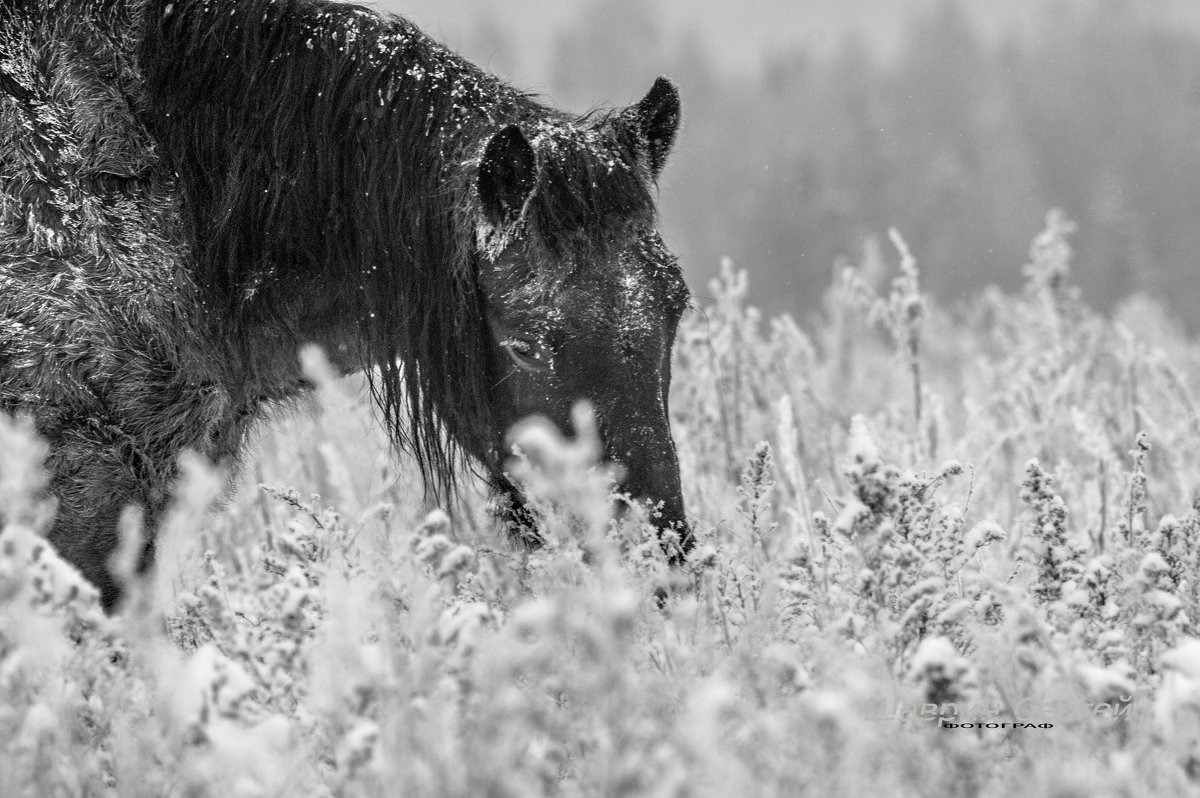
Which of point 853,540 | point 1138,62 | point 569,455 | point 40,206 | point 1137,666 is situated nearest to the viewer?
point 569,455

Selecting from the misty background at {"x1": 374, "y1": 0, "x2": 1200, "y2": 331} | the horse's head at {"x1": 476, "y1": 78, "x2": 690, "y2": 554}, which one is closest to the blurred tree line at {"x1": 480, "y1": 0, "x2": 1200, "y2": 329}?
the misty background at {"x1": 374, "y1": 0, "x2": 1200, "y2": 331}

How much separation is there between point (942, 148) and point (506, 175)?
43.2 m

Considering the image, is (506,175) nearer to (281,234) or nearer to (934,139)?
(281,234)

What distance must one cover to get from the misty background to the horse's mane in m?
21.4

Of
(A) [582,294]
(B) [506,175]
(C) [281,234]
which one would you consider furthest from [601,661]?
(C) [281,234]

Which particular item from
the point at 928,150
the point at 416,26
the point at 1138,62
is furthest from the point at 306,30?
the point at 1138,62

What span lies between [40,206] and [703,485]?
8.05 ft

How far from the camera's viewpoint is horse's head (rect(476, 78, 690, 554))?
2584 millimetres

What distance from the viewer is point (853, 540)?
210 centimetres

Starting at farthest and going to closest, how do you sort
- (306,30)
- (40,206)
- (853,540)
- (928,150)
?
(928,150) < (306,30) < (40,206) < (853,540)

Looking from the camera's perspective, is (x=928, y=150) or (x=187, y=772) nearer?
(x=187, y=772)

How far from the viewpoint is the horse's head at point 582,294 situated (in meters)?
2.58

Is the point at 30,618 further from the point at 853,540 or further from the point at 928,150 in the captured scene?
the point at 928,150

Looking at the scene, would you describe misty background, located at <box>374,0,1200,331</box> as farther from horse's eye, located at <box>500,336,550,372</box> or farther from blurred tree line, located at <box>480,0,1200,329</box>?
horse's eye, located at <box>500,336,550,372</box>
